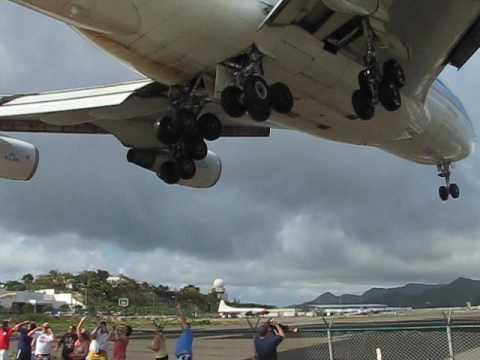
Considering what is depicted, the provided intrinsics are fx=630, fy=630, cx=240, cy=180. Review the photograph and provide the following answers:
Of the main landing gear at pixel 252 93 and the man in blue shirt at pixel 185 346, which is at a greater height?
the main landing gear at pixel 252 93

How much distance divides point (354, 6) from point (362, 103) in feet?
8.49

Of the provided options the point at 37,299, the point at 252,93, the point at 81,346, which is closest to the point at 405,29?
the point at 252,93

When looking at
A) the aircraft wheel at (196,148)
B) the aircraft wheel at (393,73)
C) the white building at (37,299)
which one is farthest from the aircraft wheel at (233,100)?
the white building at (37,299)

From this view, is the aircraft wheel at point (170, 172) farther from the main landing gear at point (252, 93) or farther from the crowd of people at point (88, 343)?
the crowd of people at point (88, 343)

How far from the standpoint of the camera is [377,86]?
11.4m

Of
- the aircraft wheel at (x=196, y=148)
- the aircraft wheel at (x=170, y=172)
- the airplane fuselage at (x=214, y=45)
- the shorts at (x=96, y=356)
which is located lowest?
the shorts at (x=96, y=356)

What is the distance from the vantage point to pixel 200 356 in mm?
14180

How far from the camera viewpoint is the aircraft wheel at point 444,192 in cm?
2073

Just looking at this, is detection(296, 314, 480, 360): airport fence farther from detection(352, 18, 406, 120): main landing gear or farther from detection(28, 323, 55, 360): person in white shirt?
detection(28, 323, 55, 360): person in white shirt

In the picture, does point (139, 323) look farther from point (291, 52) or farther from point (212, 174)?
point (291, 52)

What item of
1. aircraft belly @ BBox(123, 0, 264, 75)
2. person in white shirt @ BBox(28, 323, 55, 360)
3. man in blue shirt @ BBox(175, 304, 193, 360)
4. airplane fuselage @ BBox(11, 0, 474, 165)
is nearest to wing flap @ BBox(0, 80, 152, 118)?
airplane fuselage @ BBox(11, 0, 474, 165)

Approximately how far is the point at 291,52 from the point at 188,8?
2026 mm

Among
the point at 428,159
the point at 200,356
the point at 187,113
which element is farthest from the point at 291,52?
the point at 428,159

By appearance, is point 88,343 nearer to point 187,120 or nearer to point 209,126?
point 187,120
